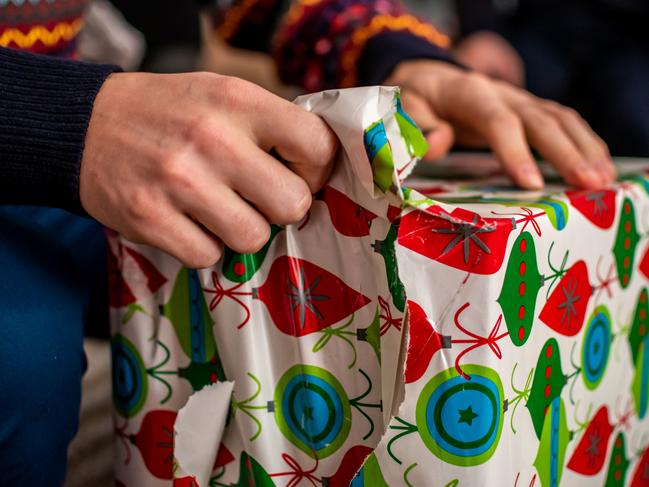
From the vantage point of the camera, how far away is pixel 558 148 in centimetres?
58

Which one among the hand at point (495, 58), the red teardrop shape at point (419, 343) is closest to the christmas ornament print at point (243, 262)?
the red teardrop shape at point (419, 343)

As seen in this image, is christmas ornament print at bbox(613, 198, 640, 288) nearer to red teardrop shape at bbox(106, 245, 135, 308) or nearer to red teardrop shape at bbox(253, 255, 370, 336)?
red teardrop shape at bbox(253, 255, 370, 336)

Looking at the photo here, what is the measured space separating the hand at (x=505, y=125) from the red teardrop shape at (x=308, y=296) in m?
0.21

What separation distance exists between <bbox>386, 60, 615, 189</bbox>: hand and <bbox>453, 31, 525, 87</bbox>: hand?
2.32 feet

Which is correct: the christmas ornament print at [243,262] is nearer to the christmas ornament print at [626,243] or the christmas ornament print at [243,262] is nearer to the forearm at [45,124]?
the forearm at [45,124]

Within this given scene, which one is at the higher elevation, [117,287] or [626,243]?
[626,243]

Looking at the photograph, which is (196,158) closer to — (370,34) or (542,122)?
(542,122)

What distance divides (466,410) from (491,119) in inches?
12.1

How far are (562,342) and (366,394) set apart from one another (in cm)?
14

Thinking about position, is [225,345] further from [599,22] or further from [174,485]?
[599,22]

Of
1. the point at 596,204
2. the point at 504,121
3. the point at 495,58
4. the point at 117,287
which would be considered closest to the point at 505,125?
the point at 504,121

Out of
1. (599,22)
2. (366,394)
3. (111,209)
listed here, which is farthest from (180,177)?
(599,22)

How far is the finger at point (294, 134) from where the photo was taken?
1.26 ft

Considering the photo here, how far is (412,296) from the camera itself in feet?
1.24
